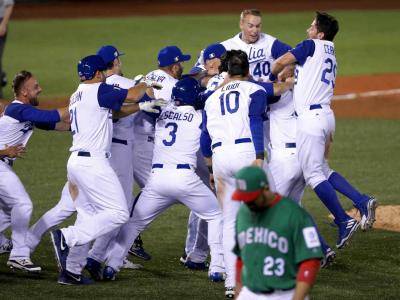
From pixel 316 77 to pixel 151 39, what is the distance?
17.5 metres

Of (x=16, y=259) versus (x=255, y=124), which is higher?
(x=255, y=124)

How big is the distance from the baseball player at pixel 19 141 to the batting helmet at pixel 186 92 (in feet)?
3.28

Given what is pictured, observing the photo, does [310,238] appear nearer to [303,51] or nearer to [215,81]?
[215,81]

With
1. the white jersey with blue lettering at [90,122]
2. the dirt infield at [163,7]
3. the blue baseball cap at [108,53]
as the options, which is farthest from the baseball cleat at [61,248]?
the dirt infield at [163,7]

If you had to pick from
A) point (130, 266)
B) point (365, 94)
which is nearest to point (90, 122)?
point (130, 266)

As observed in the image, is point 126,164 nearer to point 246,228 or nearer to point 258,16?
point 258,16

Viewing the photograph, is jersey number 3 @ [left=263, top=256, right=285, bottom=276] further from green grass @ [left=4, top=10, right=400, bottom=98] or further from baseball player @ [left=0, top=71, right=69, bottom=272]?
green grass @ [left=4, top=10, right=400, bottom=98]

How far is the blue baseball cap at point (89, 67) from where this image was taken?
8742mm

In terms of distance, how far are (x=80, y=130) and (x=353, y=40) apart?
18.3m

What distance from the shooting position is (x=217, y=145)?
8297 mm

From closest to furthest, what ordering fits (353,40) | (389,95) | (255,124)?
(255,124) → (389,95) → (353,40)

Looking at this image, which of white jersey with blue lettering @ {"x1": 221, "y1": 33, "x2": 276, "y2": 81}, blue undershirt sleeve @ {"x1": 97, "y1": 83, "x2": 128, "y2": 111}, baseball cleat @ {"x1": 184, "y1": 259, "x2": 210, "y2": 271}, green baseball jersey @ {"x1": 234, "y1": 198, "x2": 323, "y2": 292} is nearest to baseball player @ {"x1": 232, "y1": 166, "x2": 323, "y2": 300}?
green baseball jersey @ {"x1": 234, "y1": 198, "x2": 323, "y2": 292}

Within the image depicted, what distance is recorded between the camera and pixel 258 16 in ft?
32.8

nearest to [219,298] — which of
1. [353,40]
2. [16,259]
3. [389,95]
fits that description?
[16,259]
